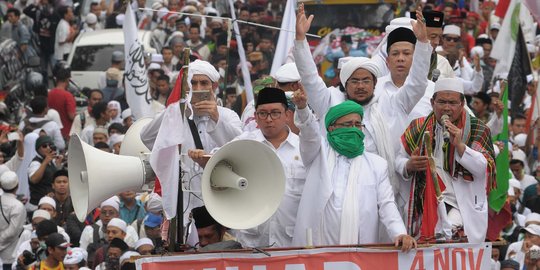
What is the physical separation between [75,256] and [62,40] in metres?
14.2

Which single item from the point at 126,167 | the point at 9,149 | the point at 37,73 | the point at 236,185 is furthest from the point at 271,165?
the point at 37,73

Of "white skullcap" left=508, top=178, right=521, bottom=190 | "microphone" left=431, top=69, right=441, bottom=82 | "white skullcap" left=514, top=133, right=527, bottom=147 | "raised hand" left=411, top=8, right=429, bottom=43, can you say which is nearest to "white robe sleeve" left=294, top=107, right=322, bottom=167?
"raised hand" left=411, top=8, right=429, bottom=43

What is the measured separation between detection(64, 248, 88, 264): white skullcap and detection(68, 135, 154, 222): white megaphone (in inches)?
175

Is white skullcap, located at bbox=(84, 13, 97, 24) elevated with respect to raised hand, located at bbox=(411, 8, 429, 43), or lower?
lower

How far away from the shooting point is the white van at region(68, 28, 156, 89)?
2725 centimetres

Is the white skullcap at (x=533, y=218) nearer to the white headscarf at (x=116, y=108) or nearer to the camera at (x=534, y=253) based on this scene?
the camera at (x=534, y=253)

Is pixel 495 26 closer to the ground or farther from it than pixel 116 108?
farther from it

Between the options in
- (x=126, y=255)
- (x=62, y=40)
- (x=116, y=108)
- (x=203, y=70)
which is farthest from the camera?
(x=62, y=40)

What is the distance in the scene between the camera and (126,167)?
38.0ft

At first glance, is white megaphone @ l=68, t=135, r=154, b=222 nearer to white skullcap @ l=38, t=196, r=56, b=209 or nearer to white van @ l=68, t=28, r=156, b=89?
white skullcap @ l=38, t=196, r=56, b=209

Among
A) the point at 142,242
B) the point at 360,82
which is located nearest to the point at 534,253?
the point at 142,242

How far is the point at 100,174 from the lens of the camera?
37.5 feet

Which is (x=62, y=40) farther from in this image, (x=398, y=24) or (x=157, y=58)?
(x=398, y=24)

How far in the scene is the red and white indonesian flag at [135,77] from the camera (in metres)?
20.7
